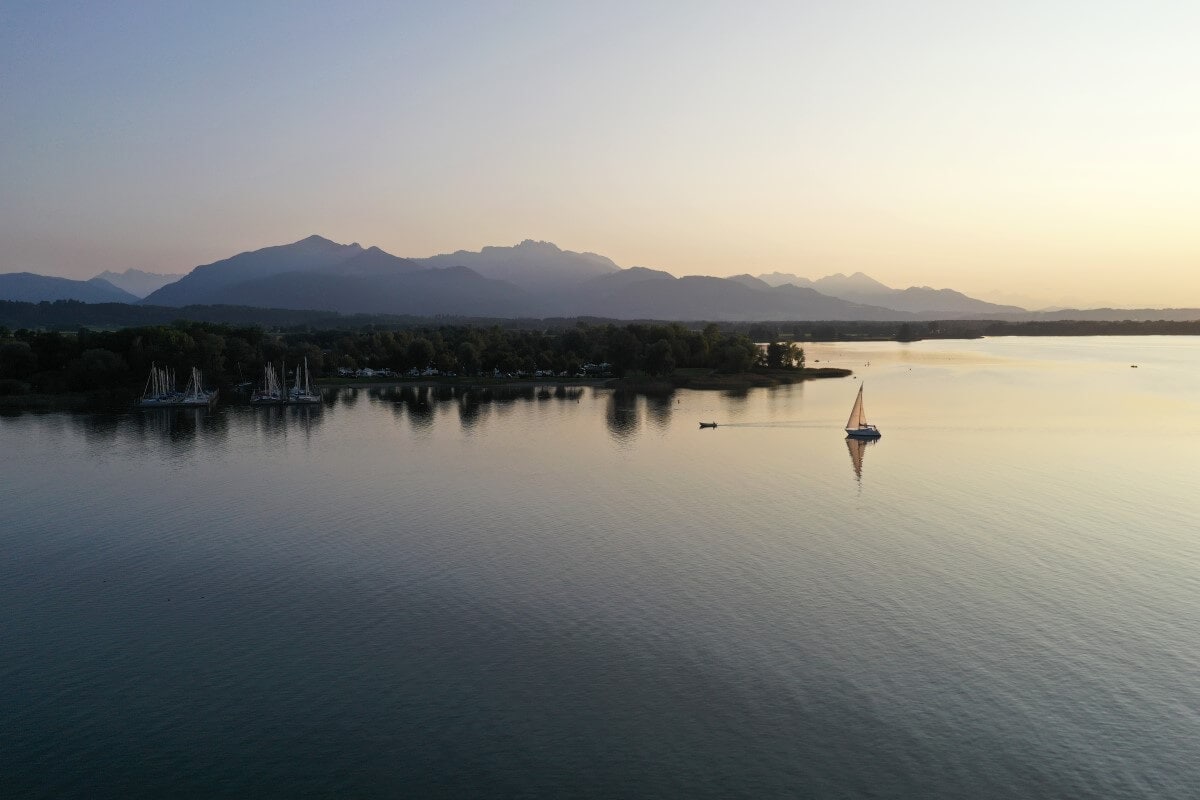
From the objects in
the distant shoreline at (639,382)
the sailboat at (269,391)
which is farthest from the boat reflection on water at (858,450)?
the sailboat at (269,391)

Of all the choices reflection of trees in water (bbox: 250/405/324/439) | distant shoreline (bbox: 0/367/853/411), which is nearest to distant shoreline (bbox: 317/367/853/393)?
A: distant shoreline (bbox: 0/367/853/411)

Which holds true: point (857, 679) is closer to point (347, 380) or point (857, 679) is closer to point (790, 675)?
point (790, 675)

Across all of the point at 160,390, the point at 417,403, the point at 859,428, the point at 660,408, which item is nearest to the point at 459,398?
the point at 417,403

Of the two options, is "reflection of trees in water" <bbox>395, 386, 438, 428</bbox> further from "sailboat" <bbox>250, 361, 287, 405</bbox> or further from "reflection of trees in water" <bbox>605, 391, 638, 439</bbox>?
"reflection of trees in water" <bbox>605, 391, 638, 439</bbox>

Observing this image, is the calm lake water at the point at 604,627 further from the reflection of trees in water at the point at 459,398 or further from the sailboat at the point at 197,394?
the sailboat at the point at 197,394

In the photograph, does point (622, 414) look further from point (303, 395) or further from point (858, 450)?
point (303, 395)

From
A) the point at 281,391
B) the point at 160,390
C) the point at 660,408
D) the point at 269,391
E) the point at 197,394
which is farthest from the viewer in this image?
the point at 281,391
